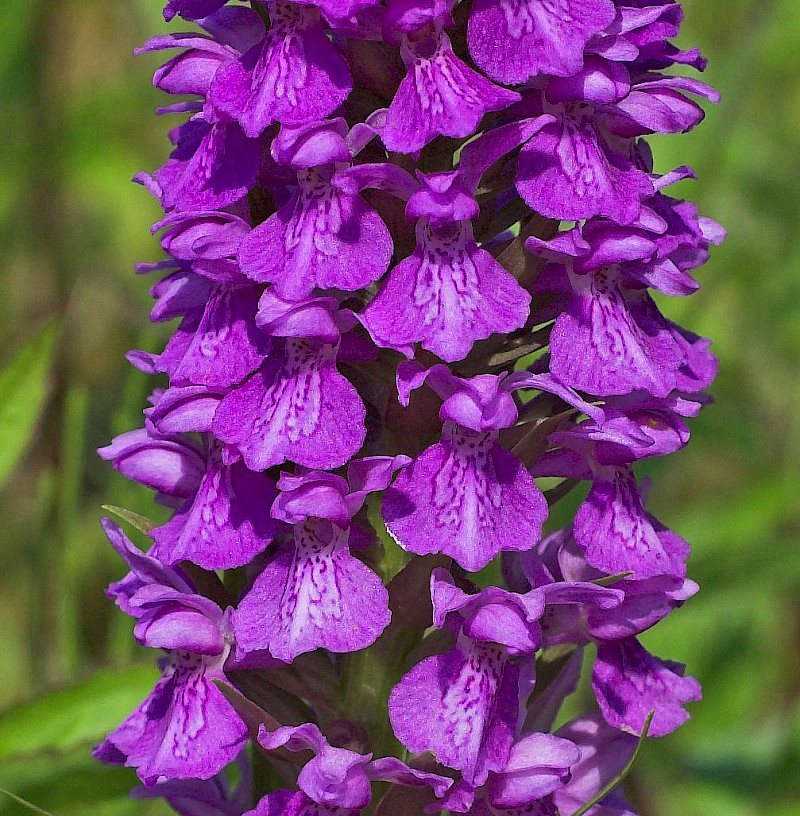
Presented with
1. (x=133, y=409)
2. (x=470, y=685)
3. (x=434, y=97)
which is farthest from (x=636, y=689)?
(x=133, y=409)

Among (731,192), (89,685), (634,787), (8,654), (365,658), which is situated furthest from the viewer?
(731,192)

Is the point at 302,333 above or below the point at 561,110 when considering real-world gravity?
below

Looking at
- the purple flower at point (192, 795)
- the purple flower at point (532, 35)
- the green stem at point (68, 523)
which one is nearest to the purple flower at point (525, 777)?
the purple flower at point (192, 795)

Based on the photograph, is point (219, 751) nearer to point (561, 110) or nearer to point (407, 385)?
point (407, 385)

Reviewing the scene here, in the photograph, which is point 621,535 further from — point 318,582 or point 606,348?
point 318,582

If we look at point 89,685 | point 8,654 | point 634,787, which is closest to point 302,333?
point 89,685

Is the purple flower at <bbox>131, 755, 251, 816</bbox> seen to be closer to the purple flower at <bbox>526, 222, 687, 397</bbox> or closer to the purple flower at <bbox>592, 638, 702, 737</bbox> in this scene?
the purple flower at <bbox>592, 638, 702, 737</bbox>
